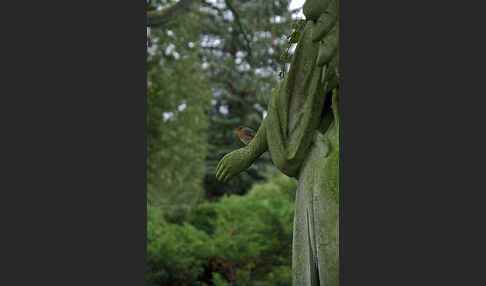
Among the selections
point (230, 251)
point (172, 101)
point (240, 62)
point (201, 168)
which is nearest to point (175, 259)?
point (230, 251)

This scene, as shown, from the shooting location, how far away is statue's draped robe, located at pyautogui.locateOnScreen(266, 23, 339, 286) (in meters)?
2.07

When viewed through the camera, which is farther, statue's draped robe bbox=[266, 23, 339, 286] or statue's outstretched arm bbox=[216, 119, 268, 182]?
statue's outstretched arm bbox=[216, 119, 268, 182]

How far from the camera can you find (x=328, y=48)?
2107mm

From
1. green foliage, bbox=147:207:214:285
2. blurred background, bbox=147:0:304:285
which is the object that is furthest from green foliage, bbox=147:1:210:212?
green foliage, bbox=147:207:214:285

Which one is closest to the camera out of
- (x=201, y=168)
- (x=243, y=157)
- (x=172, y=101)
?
(x=243, y=157)

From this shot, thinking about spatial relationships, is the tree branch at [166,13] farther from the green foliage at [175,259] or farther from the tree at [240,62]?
the green foliage at [175,259]

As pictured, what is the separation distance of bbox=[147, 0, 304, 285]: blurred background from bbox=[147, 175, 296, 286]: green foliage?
0.01 metres

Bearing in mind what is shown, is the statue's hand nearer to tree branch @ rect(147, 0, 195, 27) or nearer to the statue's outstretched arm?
the statue's outstretched arm

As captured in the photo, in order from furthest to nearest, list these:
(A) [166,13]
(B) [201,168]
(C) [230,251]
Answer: (B) [201,168], (A) [166,13], (C) [230,251]

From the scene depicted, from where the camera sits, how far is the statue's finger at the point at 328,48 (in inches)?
82.8

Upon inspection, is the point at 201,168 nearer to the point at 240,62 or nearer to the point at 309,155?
the point at 240,62

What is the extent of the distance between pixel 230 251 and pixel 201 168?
653cm

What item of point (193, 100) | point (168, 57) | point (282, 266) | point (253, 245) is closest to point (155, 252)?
point (253, 245)

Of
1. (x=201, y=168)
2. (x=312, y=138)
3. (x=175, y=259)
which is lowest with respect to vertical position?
(x=175, y=259)
